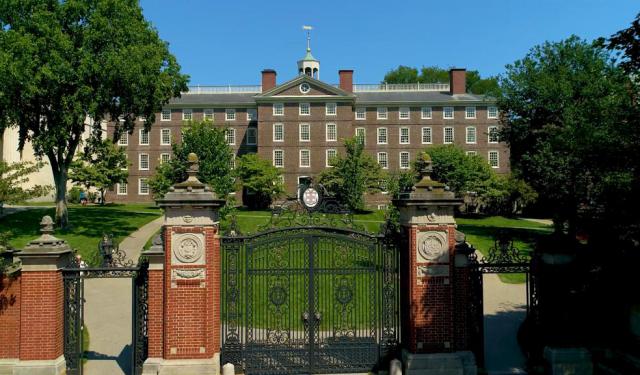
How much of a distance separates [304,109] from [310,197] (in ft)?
133

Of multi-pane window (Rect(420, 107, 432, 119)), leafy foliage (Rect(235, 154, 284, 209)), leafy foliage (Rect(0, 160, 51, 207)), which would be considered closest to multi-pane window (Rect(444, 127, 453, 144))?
multi-pane window (Rect(420, 107, 432, 119))

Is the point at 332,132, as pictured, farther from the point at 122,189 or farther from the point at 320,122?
the point at 122,189

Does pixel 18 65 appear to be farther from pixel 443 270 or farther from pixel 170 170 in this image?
pixel 443 270

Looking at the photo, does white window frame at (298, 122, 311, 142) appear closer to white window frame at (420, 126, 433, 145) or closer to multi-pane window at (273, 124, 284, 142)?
multi-pane window at (273, 124, 284, 142)

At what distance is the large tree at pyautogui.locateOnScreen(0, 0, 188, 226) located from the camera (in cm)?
2175

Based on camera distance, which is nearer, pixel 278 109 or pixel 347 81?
pixel 278 109

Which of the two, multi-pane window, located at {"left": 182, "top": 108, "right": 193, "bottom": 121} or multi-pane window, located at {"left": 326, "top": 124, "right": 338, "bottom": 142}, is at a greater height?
multi-pane window, located at {"left": 182, "top": 108, "right": 193, "bottom": 121}

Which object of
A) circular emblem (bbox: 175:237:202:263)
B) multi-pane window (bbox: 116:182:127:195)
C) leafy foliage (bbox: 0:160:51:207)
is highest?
multi-pane window (bbox: 116:182:127:195)

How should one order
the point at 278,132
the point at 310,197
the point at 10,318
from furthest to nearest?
the point at 278,132, the point at 310,197, the point at 10,318

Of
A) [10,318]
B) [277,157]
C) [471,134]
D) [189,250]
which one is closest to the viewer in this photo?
[189,250]

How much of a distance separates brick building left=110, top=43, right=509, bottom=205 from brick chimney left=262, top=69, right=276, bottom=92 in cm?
10

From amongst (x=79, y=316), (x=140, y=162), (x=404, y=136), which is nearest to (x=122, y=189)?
(x=140, y=162)

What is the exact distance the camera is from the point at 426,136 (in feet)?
169

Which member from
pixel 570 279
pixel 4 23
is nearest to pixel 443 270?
pixel 570 279
